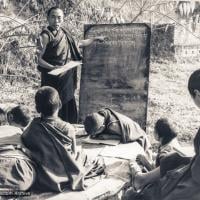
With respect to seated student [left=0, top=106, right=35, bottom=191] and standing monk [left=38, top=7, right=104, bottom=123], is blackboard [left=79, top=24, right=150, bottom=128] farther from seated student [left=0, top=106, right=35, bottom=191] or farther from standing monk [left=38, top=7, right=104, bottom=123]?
A: seated student [left=0, top=106, right=35, bottom=191]

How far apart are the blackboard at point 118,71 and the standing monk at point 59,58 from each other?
665mm

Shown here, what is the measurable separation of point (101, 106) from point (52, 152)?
10.6 feet

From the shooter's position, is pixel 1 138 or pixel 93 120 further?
pixel 93 120

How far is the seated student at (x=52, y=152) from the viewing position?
14.4 feet

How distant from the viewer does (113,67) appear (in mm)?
7531

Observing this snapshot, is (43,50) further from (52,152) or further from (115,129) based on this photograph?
(52,152)

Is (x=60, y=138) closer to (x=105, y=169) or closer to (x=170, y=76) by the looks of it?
(x=105, y=169)

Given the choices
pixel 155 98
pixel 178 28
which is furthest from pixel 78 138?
pixel 178 28

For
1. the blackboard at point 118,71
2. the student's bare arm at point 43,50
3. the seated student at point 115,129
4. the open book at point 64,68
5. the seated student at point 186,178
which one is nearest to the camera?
the seated student at point 186,178

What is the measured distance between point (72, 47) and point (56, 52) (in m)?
0.26

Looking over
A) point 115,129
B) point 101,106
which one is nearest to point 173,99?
point 101,106

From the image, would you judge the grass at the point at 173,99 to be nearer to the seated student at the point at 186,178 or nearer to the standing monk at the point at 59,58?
the standing monk at the point at 59,58

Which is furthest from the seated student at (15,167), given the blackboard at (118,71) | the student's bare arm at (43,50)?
the blackboard at (118,71)

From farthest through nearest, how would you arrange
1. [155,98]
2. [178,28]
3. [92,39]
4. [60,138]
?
[178,28] → [155,98] → [92,39] → [60,138]
